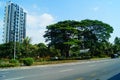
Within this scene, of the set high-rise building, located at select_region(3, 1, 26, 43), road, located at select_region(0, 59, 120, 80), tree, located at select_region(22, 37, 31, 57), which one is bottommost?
road, located at select_region(0, 59, 120, 80)

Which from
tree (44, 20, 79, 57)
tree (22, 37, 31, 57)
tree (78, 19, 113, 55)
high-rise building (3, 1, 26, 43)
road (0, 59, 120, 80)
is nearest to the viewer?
road (0, 59, 120, 80)

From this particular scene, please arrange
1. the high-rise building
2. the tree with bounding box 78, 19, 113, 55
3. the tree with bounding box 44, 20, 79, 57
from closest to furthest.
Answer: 1. the tree with bounding box 44, 20, 79, 57
2. the tree with bounding box 78, 19, 113, 55
3. the high-rise building

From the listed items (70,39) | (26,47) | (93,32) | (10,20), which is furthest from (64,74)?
(10,20)

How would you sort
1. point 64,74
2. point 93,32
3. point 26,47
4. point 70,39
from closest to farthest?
1. point 64,74
2. point 70,39
3. point 93,32
4. point 26,47

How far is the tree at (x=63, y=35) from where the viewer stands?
63.0 m

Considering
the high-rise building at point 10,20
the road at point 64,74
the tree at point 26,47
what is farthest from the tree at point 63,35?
the high-rise building at point 10,20

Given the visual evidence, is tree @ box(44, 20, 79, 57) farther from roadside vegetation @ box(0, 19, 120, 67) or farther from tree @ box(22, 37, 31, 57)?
tree @ box(22, 37, 31, 57)

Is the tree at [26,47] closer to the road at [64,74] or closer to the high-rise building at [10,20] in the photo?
the high-rise building at [10,20]

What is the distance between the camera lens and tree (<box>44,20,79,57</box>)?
6299 cm

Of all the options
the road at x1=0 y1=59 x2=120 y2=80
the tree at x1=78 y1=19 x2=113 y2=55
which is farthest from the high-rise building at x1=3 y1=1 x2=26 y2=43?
the road at x1=0 y1=59 x2=120 y2=80

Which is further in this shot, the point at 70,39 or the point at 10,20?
the point at 10,20

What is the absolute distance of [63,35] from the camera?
6400 centimetres

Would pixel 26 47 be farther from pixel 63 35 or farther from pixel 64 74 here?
pixel 64 74

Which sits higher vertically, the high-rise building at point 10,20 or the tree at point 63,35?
the high-rise building at point 10,20
